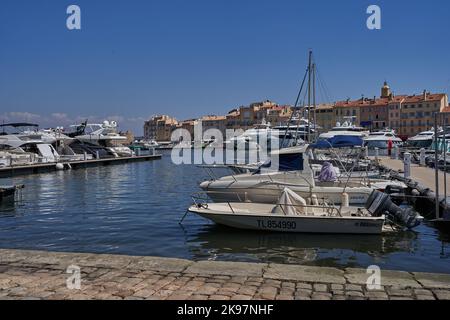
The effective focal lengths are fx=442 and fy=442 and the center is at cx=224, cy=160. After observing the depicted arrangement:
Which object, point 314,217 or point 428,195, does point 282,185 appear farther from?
point 428,195

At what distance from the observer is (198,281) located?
7.06 m

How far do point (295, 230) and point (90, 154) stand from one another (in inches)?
2524

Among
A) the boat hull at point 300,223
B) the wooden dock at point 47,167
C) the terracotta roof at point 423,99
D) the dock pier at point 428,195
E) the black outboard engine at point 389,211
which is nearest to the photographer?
the boat hull at point 300,223

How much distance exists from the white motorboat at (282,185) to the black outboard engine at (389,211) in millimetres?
2999

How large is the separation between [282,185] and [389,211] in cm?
449

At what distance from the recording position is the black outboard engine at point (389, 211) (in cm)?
1489

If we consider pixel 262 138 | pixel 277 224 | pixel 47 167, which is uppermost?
pixel 262 138

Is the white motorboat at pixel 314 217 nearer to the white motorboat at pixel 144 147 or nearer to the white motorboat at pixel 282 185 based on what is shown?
the white motorboat at pixel 282 185

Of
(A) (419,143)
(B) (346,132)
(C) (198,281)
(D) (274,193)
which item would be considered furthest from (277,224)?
(A) (419,143)

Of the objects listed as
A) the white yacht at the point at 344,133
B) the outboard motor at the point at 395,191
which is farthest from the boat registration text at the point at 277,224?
the white yacht at the point at 344,133

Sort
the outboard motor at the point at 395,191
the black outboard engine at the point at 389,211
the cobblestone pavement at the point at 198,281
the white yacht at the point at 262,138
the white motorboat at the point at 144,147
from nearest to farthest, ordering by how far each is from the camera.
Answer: the cobblestone pavement at the point at 198,281 < the black outboard engine at the point at 389,211 < the outboard motor at the point at 395,191 < the white yacht at the point at 262,138 < the white motorboat at the point at 144,147

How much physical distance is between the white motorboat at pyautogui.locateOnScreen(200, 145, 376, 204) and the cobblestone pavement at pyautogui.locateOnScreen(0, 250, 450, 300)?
1051cm

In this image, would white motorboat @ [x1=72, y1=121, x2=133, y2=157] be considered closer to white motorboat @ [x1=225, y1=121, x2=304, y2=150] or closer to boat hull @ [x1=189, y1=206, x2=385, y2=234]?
white motorboat @ [x1=225, y1=121, x2=304, y2=150]

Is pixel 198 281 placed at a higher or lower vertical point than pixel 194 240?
higher
